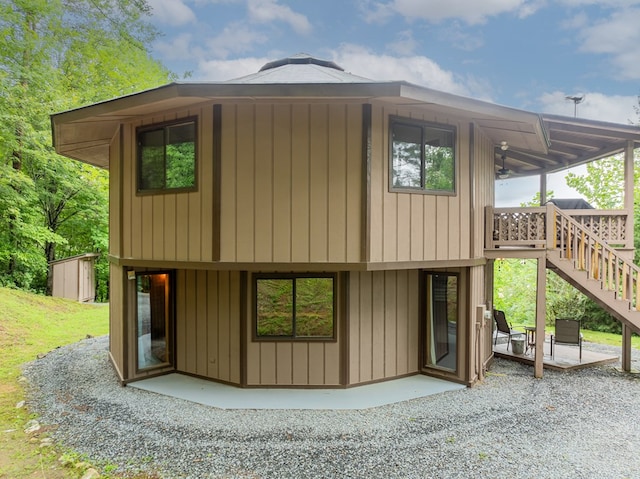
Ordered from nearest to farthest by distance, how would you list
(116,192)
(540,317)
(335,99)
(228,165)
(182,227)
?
(335,99), (228,165), (182,227), (540,317), (116,192)

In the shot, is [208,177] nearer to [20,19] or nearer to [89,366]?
[89,366]

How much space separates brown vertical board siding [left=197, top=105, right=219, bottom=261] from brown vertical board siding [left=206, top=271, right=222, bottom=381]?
1.10m

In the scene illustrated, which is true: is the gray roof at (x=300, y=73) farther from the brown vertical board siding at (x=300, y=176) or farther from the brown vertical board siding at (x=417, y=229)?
the brown vertical board siding at (x=417, y=229)

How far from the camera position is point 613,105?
3281 cm

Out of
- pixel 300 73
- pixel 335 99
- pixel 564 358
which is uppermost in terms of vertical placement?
pixel 300 73

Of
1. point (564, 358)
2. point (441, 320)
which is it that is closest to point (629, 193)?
point (564, 358)

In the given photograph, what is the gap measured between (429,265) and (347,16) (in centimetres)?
3001

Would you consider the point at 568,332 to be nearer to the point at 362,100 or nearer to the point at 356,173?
the point at 356,173

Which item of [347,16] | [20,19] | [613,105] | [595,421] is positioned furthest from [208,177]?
[613,105]

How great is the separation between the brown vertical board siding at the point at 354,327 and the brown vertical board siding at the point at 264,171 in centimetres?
175

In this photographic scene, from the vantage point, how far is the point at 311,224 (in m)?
5.77

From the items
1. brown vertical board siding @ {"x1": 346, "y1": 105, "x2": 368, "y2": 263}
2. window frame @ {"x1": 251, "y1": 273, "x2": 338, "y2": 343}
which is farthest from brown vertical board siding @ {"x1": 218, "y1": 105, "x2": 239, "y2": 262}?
brown vertical board siding @ {"x1": 346, "y1": 105, "x2": 368, "y2": 263}

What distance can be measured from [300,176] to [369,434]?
3586 mm

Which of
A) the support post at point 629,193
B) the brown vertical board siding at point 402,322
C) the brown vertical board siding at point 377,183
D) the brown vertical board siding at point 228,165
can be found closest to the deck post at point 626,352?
the support post at point 629,193
